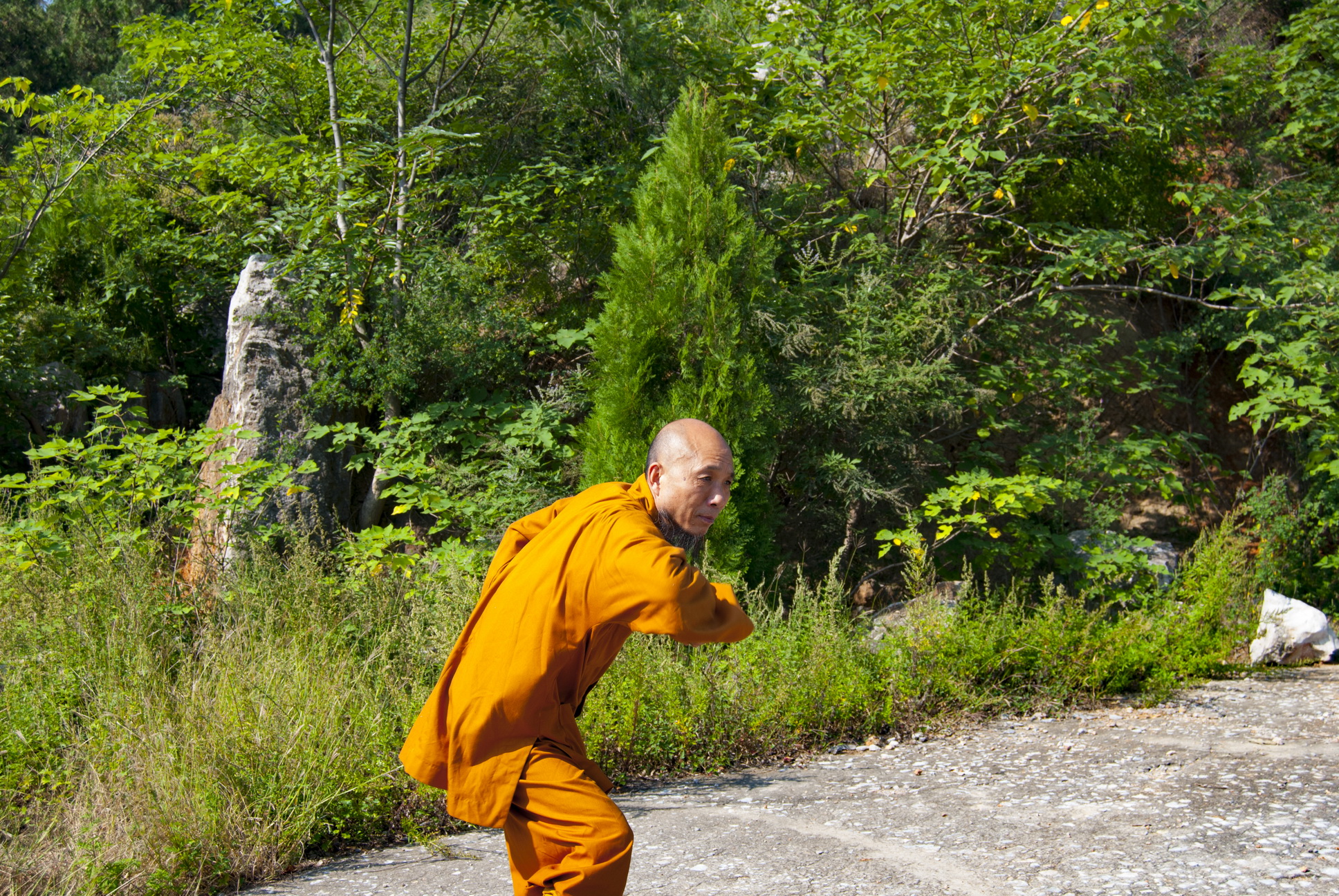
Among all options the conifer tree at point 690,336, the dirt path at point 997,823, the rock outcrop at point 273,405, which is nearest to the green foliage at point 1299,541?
the dirt path at point 997,823

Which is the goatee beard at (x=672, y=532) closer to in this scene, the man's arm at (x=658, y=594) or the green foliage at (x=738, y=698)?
the man's arm at (x=658, y=594)

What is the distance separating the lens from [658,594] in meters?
2.07

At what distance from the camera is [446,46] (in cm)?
774

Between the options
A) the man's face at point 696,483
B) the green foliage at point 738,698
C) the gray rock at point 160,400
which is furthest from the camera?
the gray rock at point 160,400

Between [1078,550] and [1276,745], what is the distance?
2.27m

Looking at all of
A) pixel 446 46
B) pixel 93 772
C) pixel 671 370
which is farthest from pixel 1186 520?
pixel 93 772

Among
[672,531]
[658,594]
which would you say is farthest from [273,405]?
[658,594]

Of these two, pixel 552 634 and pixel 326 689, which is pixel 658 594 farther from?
pixel 326 689

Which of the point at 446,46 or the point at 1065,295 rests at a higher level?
the point at 446,46

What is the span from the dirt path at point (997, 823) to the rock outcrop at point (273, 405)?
3.98 m

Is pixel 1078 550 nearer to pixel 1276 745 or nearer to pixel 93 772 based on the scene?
pixel 1276 745

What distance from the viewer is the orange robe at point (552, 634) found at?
211 centimetres

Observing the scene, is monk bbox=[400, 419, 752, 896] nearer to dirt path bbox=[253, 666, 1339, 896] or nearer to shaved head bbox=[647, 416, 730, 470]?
shaved head bbox=[647, 416, 730, 470]

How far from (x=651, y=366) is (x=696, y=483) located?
3803mm
